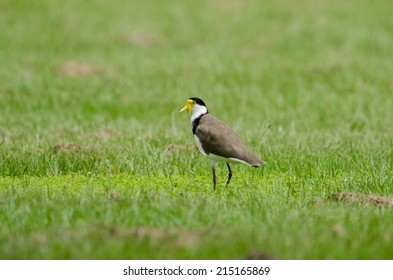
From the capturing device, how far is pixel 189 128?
13766mm

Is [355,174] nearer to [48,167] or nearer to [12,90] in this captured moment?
Answer: [48,167]

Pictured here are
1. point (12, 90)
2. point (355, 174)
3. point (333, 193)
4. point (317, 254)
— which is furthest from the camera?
point (12, 90)

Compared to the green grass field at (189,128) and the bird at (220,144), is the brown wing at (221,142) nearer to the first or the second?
the bird at (220,144)

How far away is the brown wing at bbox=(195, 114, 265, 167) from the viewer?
8.50 meters

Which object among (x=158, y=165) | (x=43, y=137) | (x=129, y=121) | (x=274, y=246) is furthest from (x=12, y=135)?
(x=274, y=246)

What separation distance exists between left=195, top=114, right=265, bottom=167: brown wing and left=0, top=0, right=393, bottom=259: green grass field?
45cm

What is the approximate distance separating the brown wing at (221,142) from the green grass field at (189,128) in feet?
1.47

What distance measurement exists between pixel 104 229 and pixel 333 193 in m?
3.00

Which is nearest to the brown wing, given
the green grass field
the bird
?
the bird

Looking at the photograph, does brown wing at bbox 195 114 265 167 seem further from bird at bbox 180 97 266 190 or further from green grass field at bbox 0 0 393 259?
green grass field at bbox 0 0 393 259

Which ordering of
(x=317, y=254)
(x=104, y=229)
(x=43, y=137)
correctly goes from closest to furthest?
(x=317, y=254), (x=104, y=229), (x=43, y=137)

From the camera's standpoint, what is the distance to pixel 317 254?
6082 mm

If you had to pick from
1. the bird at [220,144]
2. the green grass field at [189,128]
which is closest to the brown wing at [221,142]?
the bird at [220,144]

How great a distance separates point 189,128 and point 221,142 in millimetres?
5155
